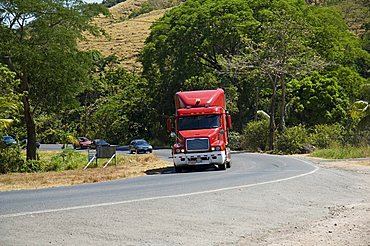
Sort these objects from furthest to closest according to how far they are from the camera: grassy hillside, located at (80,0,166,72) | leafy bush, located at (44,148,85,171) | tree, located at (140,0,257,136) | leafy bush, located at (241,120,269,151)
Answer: grassy hillside, located at (80,0,166,72)
tree, located at (140,0,257,136)
leafy bush, located at (241,120,269,151)
leafy bush, located at (44,148,85,171)

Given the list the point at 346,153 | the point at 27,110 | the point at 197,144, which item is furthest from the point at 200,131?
the point at 346,153

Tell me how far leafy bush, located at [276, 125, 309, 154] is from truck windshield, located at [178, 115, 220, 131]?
18.2m

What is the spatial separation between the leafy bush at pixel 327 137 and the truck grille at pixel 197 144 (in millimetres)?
19188

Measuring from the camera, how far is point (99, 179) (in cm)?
2373

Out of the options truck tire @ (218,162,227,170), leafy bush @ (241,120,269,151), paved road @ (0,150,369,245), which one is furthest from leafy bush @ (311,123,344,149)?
paved road @ (0,150,369,245)

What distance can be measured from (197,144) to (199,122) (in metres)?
1.10

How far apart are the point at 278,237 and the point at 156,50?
52.6 meters

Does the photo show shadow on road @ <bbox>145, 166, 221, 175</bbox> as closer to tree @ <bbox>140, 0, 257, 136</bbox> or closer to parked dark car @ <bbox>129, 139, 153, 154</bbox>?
parked dark car @ <bbox>129, 139, 153, 154</bbox>

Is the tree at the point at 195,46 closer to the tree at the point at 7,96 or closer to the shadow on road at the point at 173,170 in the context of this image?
the shadow on road at the point at 173,170

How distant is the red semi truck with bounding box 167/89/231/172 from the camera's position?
26.2 metres

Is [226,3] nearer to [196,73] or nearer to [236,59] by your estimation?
[196,73]

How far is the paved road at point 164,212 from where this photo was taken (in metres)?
10.6

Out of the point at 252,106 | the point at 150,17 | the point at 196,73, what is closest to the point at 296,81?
the point at 252,106

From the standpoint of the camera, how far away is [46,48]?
103 feet
